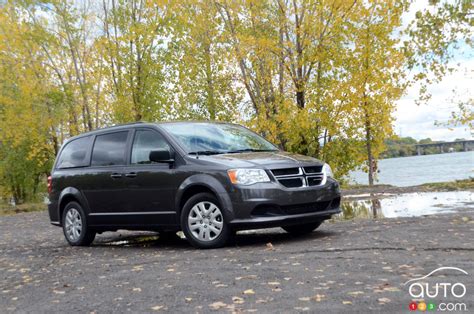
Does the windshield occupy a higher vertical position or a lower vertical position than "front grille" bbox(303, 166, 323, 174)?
higher

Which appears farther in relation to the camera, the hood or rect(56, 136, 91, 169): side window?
rect(56, 136, 91, 169): side window

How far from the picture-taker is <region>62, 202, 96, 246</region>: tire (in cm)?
1041

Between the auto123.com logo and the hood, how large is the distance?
3130 mm

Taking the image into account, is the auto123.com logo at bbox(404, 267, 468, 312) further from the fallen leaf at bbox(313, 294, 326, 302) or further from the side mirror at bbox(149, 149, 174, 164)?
the side mirror at bbox(149, 149, 174, 164)

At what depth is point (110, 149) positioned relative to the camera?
33.0 ft

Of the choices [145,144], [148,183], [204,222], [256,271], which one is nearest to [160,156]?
[148,183]

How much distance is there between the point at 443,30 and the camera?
595 inches

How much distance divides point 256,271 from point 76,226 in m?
5.26

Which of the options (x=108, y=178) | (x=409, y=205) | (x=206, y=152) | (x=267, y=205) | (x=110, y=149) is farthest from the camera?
(x=409, y=205)

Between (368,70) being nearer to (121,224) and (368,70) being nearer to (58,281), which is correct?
(121,224)

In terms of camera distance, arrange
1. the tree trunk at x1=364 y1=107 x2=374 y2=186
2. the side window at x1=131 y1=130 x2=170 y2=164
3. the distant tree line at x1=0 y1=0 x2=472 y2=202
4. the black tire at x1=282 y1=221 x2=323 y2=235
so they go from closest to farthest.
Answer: the side window at x1=131 y1=130 x2=170 y2=164
the black tire at x1=282 y1=221 x2=323 y2=235
the distant tree line at x1=0 y1=0 x2=472 y2=202
the tree trunk at x1=364 y1=107 x2=374 y2=186

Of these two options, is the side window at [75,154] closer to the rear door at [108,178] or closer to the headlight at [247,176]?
the rear door at [108,178]

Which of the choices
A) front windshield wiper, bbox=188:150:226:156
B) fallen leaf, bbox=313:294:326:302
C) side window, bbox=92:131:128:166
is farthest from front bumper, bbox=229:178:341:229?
fallen leaf, bbox=313:294:326:302

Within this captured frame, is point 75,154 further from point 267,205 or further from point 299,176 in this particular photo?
point 299,176
